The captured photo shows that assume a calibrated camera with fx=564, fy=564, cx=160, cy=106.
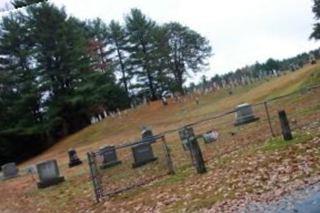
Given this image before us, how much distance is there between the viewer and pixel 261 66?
279 feet

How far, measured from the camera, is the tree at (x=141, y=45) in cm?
6556

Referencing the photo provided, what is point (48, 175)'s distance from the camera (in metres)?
23.2

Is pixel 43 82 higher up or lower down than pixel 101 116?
higher up

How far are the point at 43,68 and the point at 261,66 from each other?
39.7 metres

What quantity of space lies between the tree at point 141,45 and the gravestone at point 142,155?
1742 inches

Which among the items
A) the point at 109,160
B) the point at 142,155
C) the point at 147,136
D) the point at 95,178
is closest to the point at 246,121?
the point at 147,136

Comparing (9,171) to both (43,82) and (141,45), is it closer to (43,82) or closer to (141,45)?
(43,82)

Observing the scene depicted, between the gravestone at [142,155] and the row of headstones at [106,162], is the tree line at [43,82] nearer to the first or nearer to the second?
the row of headstones at [106,162]

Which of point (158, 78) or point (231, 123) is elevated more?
point (158, 78)

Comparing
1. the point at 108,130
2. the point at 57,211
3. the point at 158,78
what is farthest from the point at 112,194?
the point at 158,78

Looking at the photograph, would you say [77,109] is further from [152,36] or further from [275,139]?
[275,139]

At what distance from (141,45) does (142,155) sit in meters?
47.5

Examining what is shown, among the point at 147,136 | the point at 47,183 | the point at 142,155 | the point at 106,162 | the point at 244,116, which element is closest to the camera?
the point at 142,155

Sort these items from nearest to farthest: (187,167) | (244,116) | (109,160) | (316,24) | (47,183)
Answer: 1. (187,167)
2. (109,160)
3. (47,183)
4. (244,116)
5. (316,24)
